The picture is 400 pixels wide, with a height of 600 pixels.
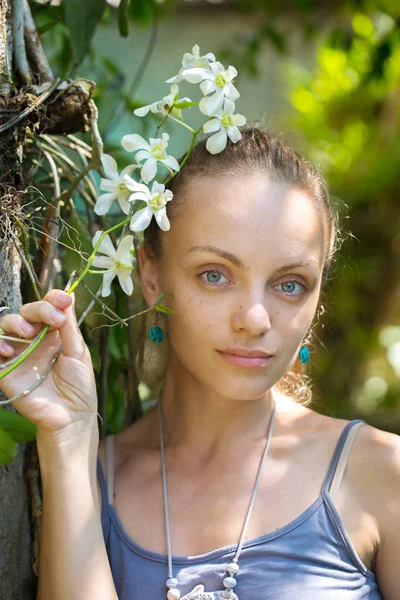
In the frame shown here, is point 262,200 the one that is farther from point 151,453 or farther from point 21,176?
point 151,453

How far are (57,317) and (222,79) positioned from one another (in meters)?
0.50

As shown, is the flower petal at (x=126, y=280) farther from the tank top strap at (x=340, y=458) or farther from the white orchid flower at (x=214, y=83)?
the tank top strap at (x=340, y=458)

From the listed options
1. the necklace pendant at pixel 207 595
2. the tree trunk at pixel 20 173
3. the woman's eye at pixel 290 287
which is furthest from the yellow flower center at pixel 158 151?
the necklace pendant at pixel 207 595

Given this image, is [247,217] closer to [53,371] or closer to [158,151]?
[158,151]

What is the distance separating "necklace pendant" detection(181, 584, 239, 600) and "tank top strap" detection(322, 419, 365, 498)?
0.26m

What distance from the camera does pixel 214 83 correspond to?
1.33 metres

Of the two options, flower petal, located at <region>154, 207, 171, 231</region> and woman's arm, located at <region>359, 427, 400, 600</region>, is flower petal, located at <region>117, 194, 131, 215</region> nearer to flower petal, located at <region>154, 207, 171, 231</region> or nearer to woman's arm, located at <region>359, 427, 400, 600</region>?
flower petal, located at <region>154, 207, 171, 231</region>

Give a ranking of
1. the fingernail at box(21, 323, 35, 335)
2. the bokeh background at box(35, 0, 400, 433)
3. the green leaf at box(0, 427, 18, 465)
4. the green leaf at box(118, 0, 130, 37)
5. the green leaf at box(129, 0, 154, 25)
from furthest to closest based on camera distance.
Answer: the bokeh background at box(35, 0, 400, 433)
the green leaf at box(129, 0, 154, 25)
the green leaf at box(118, 0, 130, 37)
the fingernail at box(21, 323, 35, 335)
the green leaf at box(0, 427, 18, 465)

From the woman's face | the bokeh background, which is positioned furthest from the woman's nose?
the bokeh background

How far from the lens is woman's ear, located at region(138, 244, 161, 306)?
1556mm

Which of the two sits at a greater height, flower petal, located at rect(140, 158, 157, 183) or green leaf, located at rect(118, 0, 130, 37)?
green leaf, located at rect(118, 0, 130, 37)

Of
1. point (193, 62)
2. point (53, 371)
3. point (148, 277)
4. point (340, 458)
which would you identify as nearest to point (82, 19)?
point (193, 62)

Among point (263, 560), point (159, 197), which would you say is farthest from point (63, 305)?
point (263, 560)

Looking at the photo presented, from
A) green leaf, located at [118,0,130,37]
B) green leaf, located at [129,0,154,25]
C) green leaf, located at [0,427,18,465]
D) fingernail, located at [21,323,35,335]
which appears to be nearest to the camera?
green leaf, located at [0,427,18,465]
